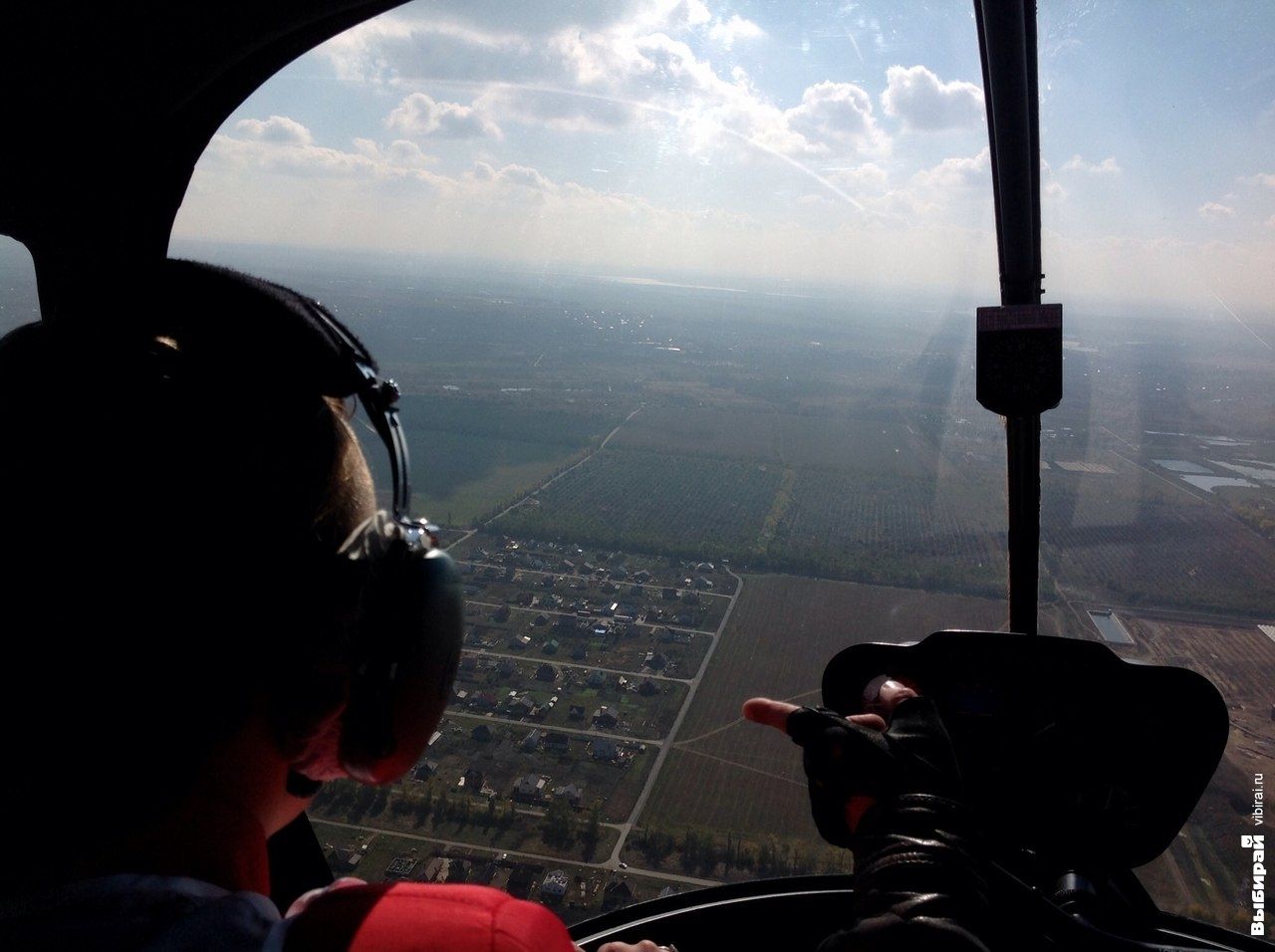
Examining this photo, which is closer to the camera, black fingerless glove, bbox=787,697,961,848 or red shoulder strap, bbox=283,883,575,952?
red shoulder strap, bbox=283,883,575,952

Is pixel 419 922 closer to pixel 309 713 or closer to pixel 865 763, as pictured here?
pixel 309 713

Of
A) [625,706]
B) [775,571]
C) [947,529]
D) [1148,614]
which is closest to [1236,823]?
[1148,614]

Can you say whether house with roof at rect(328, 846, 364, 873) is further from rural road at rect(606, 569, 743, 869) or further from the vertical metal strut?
the vertical metal strut

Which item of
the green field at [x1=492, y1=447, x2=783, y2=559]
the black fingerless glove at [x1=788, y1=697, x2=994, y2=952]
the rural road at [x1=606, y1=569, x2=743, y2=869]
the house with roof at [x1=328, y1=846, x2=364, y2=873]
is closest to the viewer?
the black fingerless glove at [x1=788, y1=697, x2=994, y2=952]

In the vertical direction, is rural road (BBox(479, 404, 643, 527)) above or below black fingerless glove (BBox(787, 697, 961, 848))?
below

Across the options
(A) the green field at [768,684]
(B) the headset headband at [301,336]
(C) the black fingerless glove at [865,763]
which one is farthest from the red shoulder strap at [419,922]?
(A) the green field at [768,684]

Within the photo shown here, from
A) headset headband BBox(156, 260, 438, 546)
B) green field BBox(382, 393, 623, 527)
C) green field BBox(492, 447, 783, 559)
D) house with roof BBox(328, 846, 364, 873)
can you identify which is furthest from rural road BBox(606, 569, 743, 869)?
green field BBox(382, 393, 623, 527)

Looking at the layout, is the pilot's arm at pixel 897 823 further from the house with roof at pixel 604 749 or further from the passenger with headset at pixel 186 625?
the house with roof at pixel 604 749
